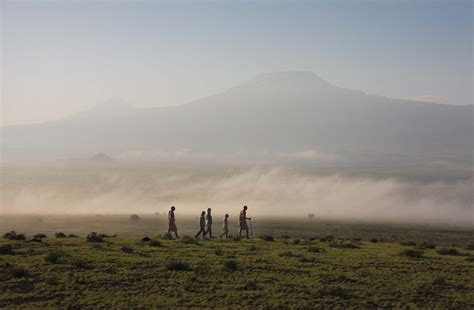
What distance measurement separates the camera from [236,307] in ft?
49.4

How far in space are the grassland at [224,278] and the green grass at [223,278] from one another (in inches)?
1.2

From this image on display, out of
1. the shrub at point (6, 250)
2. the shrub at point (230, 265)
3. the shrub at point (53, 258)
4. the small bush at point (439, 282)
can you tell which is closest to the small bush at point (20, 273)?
the shrub at point (53, 258)

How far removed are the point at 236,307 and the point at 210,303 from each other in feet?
2.63

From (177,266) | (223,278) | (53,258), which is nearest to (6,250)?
(53,258)

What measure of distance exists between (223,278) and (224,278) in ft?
0.15

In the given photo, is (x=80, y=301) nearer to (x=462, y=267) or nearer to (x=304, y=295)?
(x=304, y=295)

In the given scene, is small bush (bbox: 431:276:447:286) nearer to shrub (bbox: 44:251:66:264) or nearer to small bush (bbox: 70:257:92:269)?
small bush (bbox: 70:257:92:269)

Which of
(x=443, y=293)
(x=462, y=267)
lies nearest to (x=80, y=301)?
(x=443, y=293)

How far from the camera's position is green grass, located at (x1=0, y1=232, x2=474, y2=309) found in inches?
616

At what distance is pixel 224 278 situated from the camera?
17.8 meters

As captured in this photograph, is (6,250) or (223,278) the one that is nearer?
(223,278)

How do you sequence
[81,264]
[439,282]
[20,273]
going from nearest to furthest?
1. [20,273]
2. [439,282]
3. [81,264]

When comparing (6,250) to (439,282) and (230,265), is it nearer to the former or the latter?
(230,265)

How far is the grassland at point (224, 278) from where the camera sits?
1566 centimetres
